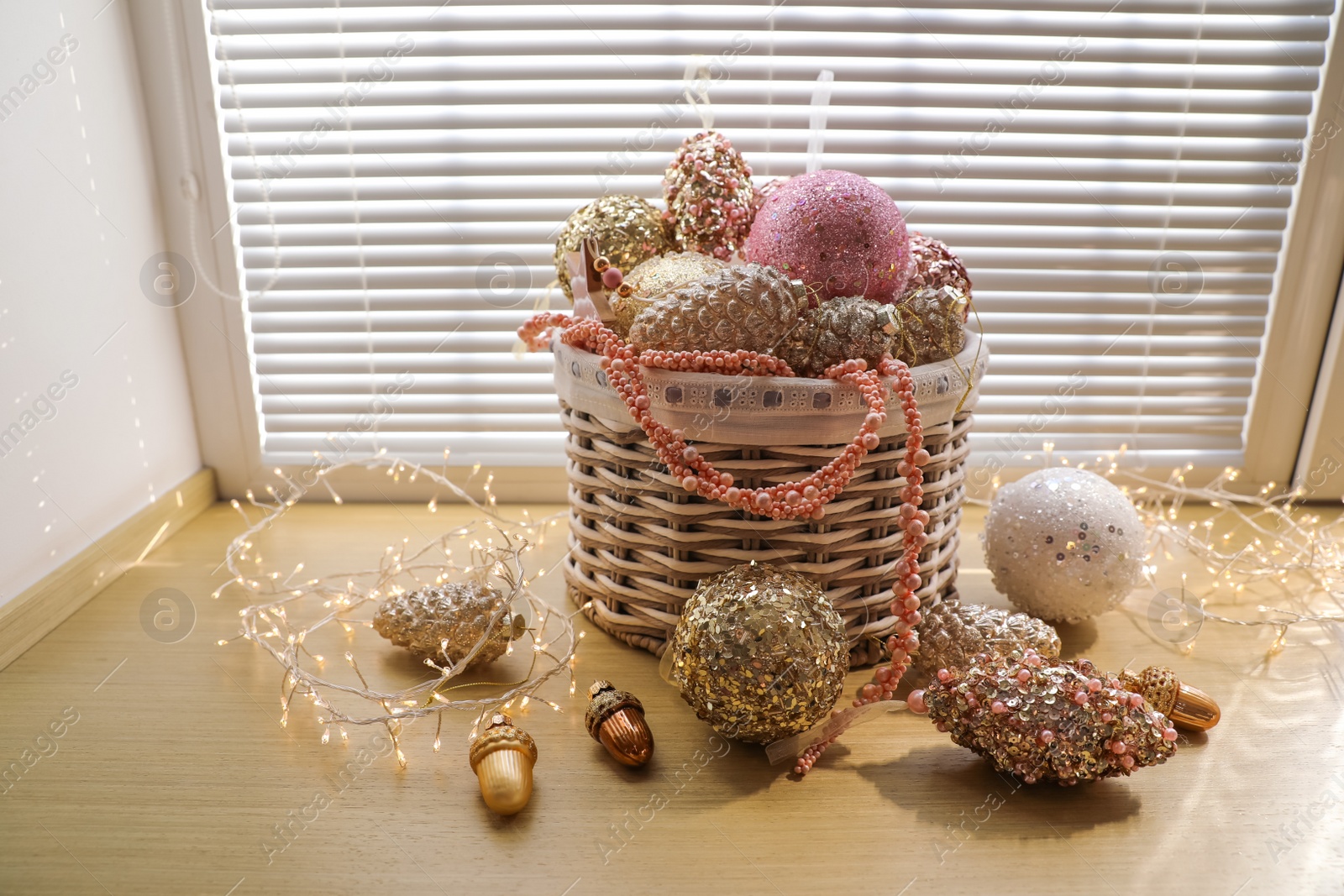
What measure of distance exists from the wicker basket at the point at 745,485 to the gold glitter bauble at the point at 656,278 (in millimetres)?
61

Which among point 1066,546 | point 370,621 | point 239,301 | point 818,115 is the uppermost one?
point 818,115

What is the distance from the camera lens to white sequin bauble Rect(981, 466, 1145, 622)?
0.93 m

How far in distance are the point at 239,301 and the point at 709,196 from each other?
0.72 metres

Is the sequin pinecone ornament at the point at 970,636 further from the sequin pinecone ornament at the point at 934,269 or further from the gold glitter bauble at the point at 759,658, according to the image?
the sequin pinecone ornament at the point at 934,269

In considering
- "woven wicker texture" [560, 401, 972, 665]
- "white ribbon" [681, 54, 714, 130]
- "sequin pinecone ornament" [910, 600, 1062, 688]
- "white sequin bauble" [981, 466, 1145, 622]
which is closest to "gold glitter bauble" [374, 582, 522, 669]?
"woven wicker texture" [560, 401, 972, 665]

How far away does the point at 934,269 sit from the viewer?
38.1 inches

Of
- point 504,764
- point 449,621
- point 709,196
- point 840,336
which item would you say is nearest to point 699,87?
point 709,196

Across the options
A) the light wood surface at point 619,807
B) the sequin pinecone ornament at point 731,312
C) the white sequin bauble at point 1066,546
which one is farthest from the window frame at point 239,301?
the sequin pinecone ornament at point 731,312

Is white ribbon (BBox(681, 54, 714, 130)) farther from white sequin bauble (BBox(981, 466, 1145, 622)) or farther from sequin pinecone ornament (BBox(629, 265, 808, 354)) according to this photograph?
white sequin bauble (BBox(981, 466, 1145, 622))

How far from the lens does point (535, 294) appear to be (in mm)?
1279

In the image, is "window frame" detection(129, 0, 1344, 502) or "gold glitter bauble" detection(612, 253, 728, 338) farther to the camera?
"window frame" detection(129, 0, 1344, 502)

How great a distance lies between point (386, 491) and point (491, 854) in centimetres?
78

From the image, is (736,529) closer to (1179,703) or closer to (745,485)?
(745,485)

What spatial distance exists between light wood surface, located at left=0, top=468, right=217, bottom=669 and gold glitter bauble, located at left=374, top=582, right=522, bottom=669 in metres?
0.38
